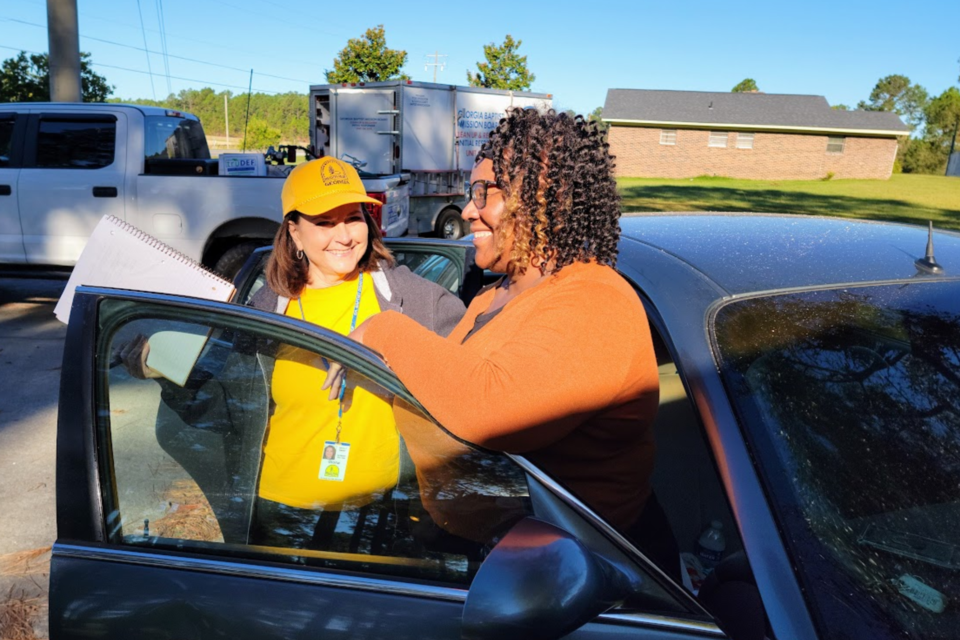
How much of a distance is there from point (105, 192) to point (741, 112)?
4483 cm

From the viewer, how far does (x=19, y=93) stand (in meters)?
15.5

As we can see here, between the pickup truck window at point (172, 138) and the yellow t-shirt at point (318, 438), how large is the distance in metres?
7.16

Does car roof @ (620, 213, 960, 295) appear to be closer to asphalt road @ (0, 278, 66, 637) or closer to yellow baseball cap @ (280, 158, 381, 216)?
yellow baseball cap @ (280, 158, 381, 216)

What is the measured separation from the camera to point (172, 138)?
828cm

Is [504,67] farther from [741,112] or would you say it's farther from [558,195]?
[558,195]

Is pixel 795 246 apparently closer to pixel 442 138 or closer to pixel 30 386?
pixel 30 386

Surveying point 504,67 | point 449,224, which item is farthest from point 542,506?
point 504,67

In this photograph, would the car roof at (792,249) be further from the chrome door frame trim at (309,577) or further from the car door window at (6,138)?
the car door window at (6,138)

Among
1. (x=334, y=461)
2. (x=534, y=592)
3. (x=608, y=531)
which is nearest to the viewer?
(x=534, y=592)

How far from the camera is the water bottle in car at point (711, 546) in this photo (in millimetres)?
1816

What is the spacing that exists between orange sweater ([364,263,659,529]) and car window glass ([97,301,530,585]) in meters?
0.08

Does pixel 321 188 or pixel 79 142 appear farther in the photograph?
pixel 79 142

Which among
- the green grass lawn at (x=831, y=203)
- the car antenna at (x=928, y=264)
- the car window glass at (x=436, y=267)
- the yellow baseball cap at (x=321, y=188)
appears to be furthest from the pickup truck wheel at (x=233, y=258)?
the green grass lawn at (x=831, y=203)

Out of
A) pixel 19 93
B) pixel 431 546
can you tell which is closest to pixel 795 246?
pixel 431 546
